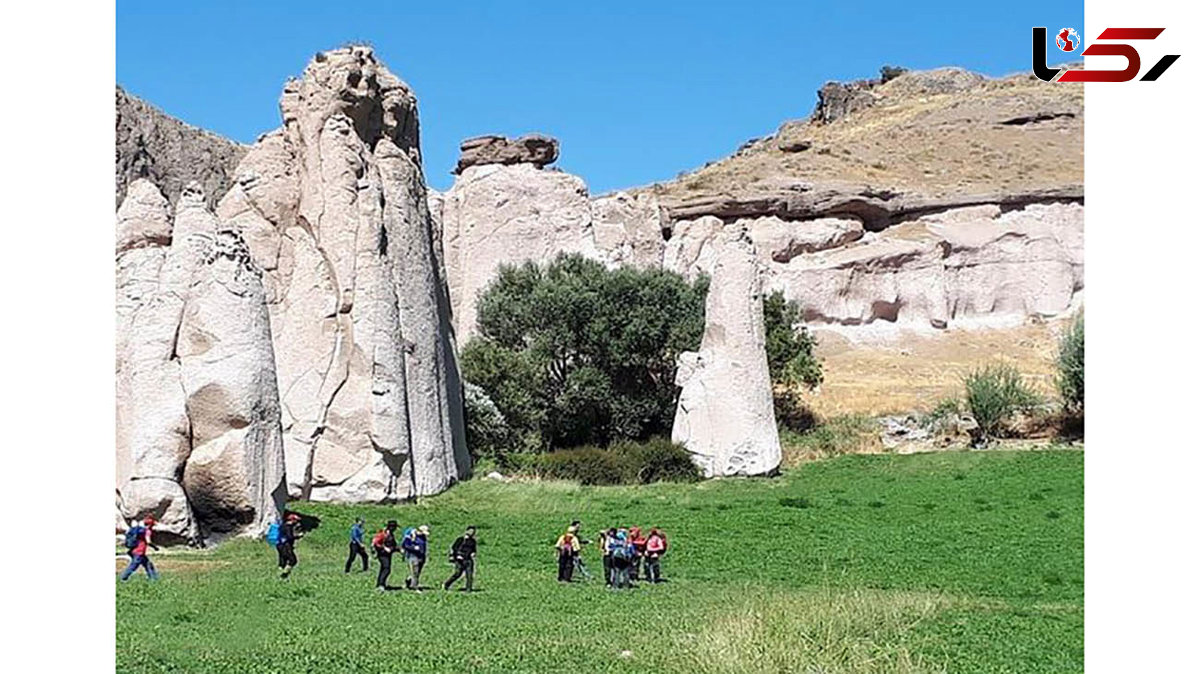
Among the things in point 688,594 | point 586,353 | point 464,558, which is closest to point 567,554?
point 464,558

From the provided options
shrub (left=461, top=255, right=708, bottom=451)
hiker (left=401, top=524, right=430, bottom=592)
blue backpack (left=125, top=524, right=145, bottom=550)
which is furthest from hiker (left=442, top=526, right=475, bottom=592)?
shrub (left=461, top=255, right=708, bottom=451)

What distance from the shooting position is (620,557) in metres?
21.1

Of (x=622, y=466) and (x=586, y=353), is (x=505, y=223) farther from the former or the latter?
(x=622, y=466)

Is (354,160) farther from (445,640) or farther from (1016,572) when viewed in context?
(445,640)

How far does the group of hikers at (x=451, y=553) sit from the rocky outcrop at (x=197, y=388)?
98 cm

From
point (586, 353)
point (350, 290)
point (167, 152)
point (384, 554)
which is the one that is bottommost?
point (384, 554)

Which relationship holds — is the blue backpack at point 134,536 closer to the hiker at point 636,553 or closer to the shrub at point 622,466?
the hiker at point 636,553

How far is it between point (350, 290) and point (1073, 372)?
22.0 m

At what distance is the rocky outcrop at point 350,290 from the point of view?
106 ft

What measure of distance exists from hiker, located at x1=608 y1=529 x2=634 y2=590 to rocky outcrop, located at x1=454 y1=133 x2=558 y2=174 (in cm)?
3620

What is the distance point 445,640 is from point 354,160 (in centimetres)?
2138

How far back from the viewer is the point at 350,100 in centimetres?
3553
